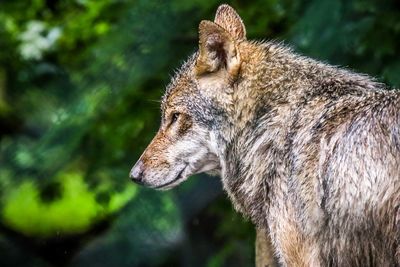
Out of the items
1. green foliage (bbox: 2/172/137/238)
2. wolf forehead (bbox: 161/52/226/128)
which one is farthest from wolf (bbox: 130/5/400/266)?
green foliage (bbox: 2/172/137/238)

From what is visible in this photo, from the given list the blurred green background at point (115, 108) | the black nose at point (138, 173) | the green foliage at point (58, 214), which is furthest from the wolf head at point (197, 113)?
the green foliage at point (58, 214)

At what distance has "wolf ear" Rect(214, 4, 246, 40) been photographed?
563cm

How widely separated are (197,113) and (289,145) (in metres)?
0.54

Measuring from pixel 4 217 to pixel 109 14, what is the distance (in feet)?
7.99

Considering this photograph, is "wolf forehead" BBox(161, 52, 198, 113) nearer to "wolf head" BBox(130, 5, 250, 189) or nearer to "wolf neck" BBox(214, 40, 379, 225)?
"wolf head" BBox(130, 5, 250, 189)

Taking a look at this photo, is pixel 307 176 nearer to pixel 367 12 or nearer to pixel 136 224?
pixel 367 12

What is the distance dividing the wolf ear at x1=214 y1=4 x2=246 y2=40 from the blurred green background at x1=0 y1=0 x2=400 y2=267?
4.72ft

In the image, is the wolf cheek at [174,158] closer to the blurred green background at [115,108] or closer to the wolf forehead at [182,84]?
the wolf forehead at [182,84]

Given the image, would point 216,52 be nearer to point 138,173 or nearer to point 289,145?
point 289,145

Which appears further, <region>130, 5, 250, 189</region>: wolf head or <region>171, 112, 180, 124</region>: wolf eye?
<region>171, 112, 180, 124</region>: wolf eye

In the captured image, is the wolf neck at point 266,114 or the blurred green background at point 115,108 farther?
the blurred green background at point 115,108

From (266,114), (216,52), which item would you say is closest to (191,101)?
(216,52)

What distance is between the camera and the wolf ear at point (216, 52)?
518cm

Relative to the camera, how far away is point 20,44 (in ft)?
30.6
